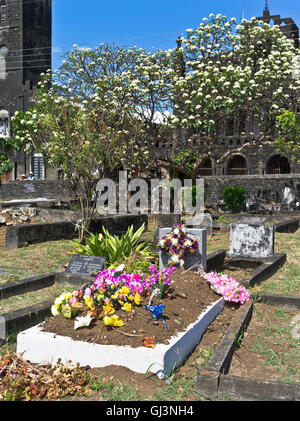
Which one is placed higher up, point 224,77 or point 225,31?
point 225,31

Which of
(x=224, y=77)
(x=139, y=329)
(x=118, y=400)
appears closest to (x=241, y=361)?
(x=139, y=329)

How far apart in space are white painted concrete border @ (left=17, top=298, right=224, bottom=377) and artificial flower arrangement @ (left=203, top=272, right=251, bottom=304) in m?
1.40

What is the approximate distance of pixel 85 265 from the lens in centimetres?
697

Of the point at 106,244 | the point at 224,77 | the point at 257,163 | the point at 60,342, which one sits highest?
the point at 224,77

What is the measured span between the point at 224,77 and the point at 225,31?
10.1ft

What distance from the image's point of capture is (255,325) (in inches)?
207

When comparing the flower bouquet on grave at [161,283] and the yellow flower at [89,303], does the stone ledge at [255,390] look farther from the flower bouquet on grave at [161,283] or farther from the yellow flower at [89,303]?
the yellow flower at [89,303]

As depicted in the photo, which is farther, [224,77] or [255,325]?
[224,77]

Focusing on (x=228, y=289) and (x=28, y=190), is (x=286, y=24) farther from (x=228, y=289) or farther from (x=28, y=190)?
(x=228, y=289)

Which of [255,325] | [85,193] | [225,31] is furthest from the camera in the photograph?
[225,31]

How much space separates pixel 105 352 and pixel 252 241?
18.8ft

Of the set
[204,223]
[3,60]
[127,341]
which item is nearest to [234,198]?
[204,223]

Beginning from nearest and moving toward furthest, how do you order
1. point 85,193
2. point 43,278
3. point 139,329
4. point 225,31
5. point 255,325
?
point 139,329, point 255,325, point 43,278, point 85,193, point 225,31
